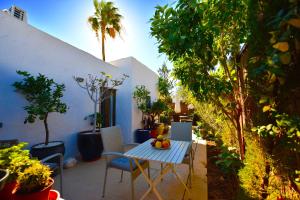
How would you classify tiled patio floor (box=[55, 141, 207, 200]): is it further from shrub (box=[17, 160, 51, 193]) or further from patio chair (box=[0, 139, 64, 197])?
shrub (box=[17, 160, 51, 193])

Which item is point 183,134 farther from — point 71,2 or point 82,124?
point 71,2

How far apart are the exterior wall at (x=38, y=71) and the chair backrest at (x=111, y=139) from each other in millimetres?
1923

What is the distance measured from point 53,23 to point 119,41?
4.13 metres

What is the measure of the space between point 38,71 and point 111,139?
2451 mm

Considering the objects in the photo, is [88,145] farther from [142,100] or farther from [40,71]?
[142,100]

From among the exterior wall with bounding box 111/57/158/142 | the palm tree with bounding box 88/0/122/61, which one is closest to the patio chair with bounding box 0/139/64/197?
the exterior wall with bounding box 111/57/158/142

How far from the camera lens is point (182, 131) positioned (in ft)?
12.3

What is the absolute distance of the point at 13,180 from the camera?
0.94m

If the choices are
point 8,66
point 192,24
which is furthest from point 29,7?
point 192,24

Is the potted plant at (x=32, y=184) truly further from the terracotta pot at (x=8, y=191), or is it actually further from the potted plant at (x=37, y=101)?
the potted plant at (x=37, y=101)

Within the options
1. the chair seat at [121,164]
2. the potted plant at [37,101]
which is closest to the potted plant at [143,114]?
A: the potted plant at [37,101]

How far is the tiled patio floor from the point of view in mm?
2682

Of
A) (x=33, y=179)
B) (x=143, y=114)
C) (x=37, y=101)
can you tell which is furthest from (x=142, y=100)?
(x=33, y=179)

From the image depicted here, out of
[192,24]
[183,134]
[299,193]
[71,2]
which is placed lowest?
[299,193]
